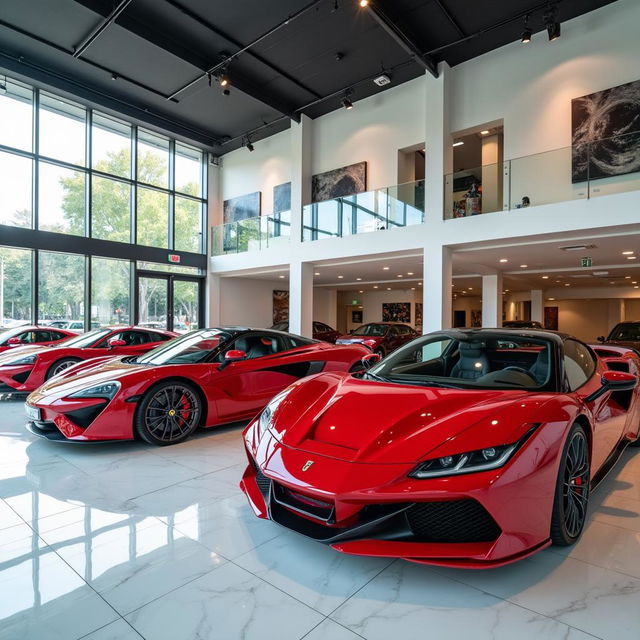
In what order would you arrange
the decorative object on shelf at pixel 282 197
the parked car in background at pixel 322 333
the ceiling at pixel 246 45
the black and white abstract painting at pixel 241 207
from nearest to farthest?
the ceiling at pixel 246 45, the parked car in background at pixel 322 333, the decorative object on shelf at pixel 282 197, the black and white abstract painting at pixel 241 207

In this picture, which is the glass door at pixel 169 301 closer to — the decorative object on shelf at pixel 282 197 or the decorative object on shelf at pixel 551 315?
the decorative object on shelf at pixel 282 197

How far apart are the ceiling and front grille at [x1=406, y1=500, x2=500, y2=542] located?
329 inches

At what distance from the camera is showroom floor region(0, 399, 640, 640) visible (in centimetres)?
147

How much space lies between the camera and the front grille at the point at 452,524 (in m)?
1.58

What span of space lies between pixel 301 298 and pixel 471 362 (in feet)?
29.7

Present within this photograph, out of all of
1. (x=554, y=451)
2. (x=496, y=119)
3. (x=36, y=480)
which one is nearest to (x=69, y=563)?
(x=36, y=480)

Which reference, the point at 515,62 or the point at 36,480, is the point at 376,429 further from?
the point at 515,62

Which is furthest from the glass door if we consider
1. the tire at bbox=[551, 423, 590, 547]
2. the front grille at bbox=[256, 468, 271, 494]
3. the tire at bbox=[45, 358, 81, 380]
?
the tire at bbox=[551, 423, 590, 547]

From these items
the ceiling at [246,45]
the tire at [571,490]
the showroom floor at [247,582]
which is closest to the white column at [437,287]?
the ceiling at [246,45]

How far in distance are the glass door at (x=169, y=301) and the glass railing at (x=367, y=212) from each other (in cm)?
524

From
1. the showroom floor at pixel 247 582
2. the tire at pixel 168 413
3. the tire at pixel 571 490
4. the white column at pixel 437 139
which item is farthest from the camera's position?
the white column at pixel 437 139

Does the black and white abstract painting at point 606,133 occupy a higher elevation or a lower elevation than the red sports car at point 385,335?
higher

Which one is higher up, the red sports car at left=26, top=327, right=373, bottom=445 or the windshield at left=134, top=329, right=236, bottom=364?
the windshield at left=134, top=329, right=236, bottom=364

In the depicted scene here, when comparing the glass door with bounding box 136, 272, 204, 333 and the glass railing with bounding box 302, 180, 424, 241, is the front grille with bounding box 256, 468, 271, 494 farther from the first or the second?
the glass door with bounding box 136, 272, 204, 333
